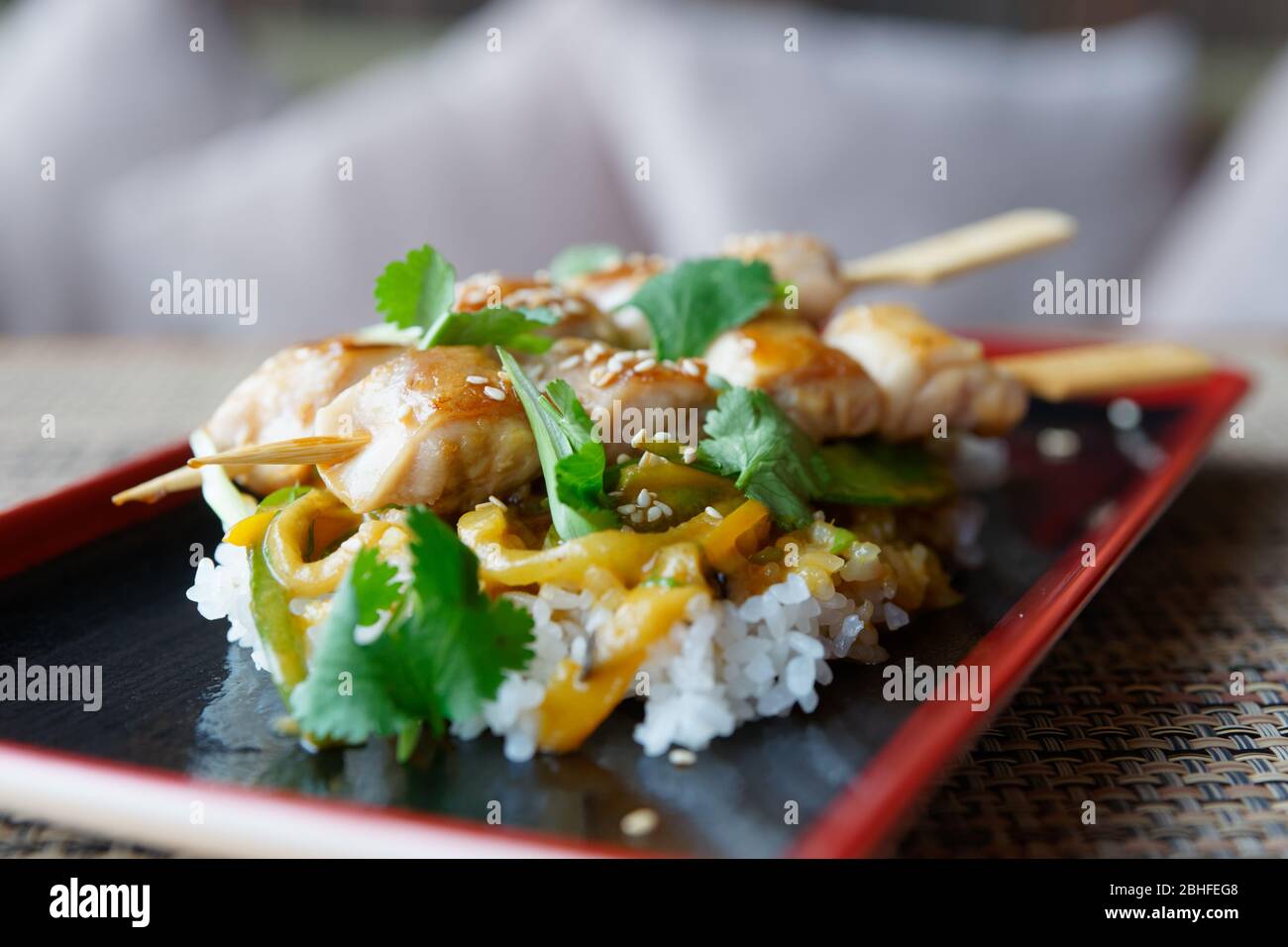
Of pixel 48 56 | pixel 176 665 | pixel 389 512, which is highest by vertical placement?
pixel 48 56

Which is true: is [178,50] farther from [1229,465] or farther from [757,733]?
[757,733]

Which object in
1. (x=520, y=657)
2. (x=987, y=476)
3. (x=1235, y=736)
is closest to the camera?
(x=520, y=657)

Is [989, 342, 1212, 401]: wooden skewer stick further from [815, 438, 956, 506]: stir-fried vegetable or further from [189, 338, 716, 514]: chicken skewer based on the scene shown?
[189, 338, 716, 514]: chicken skewer

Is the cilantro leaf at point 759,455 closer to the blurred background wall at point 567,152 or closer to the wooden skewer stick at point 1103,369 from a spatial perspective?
the wooden skewer stick at point 1103,369

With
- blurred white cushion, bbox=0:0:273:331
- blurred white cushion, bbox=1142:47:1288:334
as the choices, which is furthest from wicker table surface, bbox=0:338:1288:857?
blurred white cushion, bbox=0:0:273:331

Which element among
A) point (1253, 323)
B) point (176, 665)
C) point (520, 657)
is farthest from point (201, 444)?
point (1253, 323)
